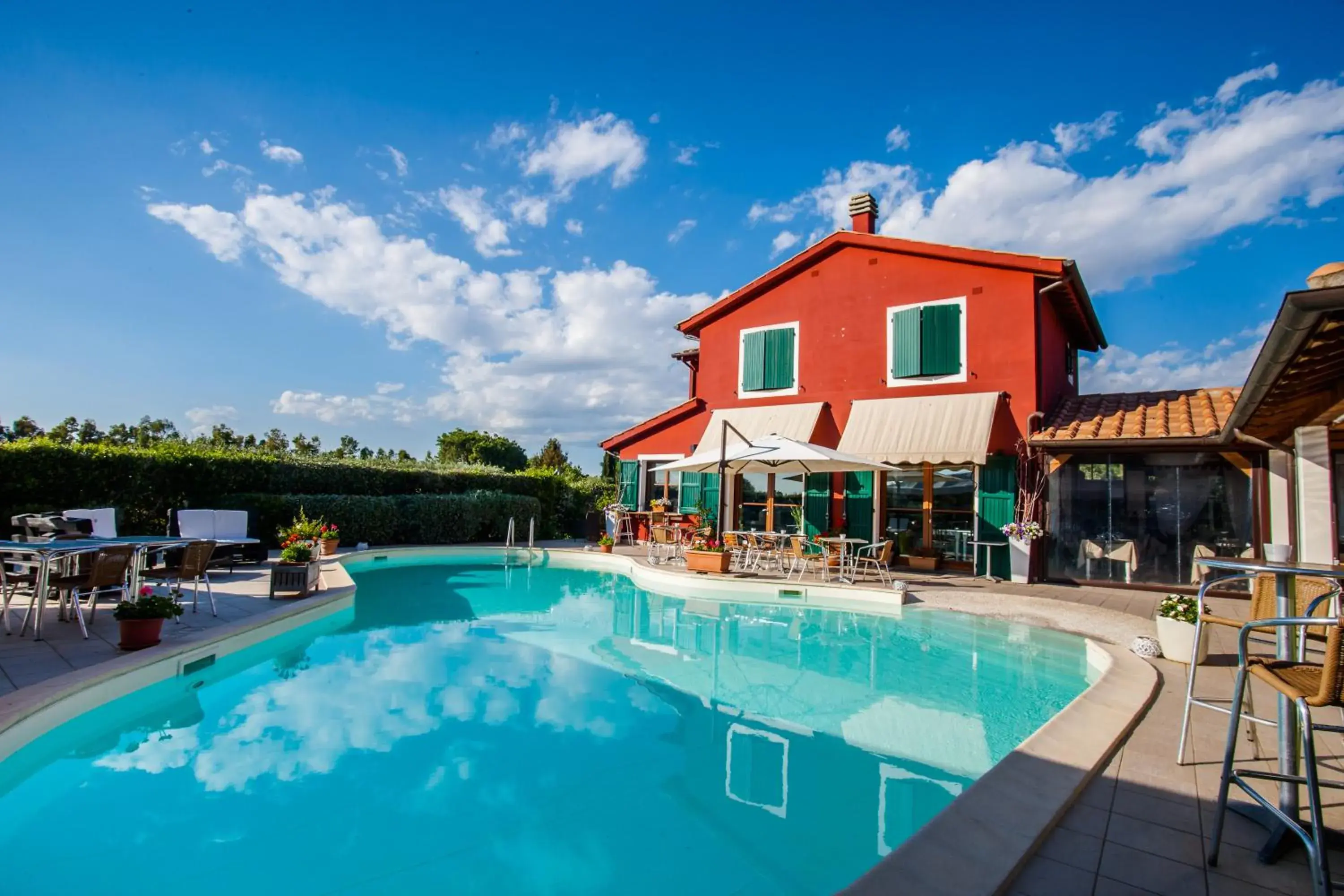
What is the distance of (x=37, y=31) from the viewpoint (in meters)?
9.08

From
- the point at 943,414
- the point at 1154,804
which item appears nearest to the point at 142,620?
the point at 1154,804

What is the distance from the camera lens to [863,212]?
58.9 ft

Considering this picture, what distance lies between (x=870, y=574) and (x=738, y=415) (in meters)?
6.07

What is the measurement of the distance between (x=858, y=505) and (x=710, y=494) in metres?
4.43

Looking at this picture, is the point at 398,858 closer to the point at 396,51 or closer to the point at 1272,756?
the point at 1272,756

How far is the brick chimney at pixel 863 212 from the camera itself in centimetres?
1795

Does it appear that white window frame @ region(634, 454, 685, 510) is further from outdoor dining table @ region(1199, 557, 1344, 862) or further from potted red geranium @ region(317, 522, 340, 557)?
outdoor dining table @ region(1199, 557, 1344, 862)

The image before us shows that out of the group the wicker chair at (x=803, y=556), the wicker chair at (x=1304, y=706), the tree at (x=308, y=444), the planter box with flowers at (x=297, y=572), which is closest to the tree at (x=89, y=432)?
the tree at (x=308, y=444)

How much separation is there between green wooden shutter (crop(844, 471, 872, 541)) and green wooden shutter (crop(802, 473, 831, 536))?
451mm

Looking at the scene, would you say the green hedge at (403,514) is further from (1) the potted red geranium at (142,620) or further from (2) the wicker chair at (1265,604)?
(2) the wicker chair at (1265,604)

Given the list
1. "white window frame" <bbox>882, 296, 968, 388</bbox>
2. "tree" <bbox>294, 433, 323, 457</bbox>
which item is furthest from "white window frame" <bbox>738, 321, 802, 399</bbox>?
"tree" <bbox>294, 433, 323, 457</bbox>

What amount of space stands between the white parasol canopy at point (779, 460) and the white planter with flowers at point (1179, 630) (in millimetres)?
6073

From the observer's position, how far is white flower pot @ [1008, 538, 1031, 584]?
13.6m

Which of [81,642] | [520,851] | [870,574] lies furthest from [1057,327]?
[81,642]
